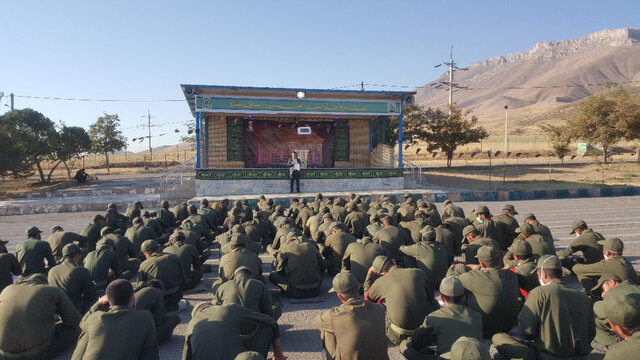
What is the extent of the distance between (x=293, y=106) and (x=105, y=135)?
28895 millimetres

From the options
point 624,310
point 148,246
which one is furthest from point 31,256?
point 624,310

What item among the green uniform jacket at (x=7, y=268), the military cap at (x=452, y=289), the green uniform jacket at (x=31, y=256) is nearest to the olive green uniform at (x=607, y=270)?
the military cap at (x=452, y=289)

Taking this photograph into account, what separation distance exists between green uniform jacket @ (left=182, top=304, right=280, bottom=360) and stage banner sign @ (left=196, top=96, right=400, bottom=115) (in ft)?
62.1

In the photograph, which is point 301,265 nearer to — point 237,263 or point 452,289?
point 237,263

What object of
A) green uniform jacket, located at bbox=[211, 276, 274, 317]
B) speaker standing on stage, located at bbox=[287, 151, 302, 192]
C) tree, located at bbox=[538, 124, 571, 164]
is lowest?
green uniform jacket, located at bbox=[211, 276, 274, 317]

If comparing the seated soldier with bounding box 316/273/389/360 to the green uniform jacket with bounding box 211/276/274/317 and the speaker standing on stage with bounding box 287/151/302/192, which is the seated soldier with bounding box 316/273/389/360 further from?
the speaker standing on stage with bounding box 287/151/302/192

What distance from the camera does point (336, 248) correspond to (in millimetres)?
7145

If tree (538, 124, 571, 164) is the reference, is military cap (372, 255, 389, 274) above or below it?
below

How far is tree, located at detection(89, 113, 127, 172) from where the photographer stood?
42.4 meters

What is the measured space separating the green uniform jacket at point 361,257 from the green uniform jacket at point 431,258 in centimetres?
51

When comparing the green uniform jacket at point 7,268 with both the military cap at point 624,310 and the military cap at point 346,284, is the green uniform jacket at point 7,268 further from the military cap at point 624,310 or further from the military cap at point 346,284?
the military cap at point 624,310

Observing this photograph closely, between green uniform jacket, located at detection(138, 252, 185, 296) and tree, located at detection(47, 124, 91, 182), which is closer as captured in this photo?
green uniform jacket, located at detection(138, 252, 185, 296)

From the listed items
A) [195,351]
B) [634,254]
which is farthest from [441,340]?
[634,254]

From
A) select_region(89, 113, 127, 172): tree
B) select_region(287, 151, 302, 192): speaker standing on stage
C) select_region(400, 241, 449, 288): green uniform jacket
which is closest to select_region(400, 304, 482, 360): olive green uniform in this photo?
select_region(400, 241, 449, 288): green uniform jacket
